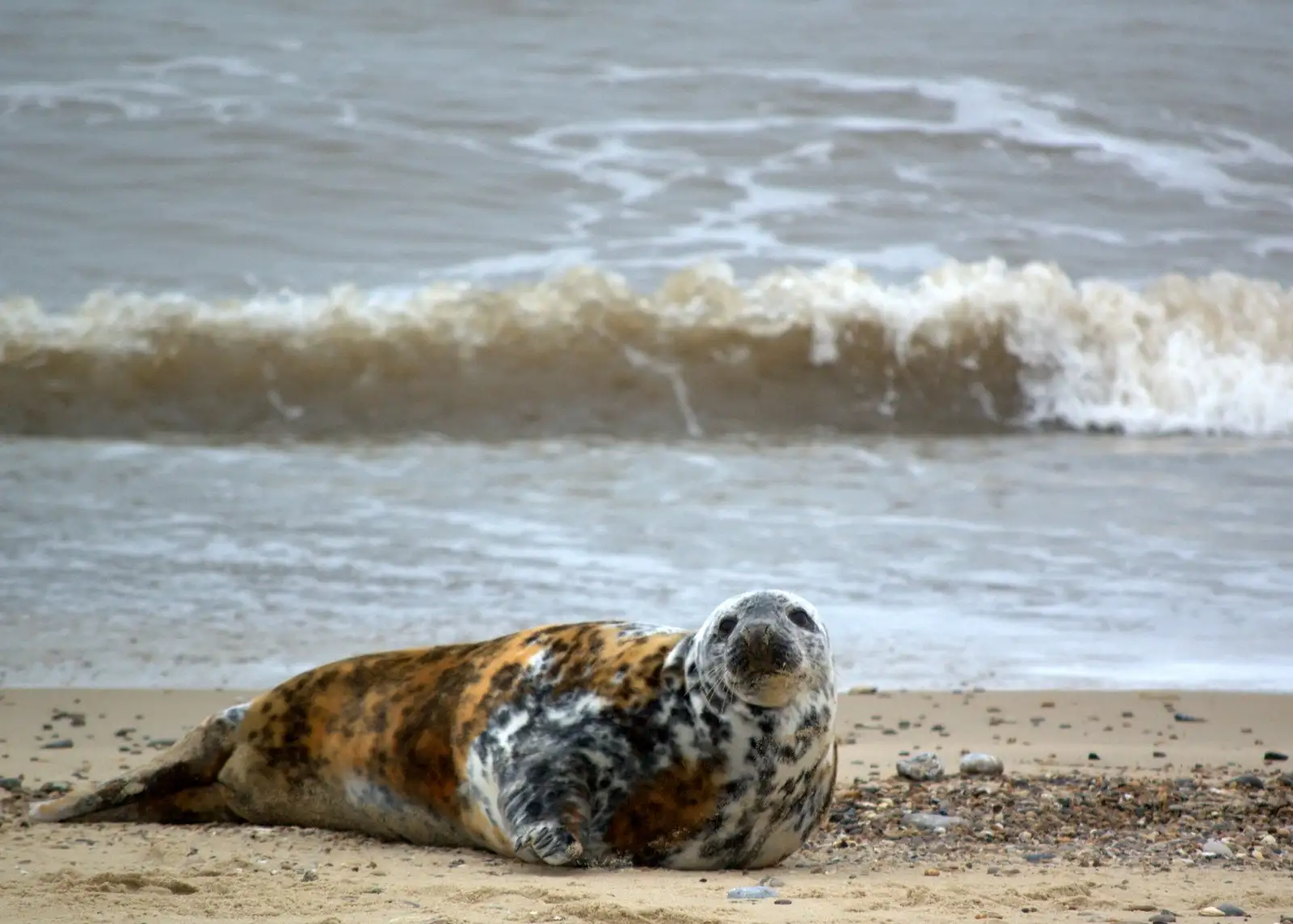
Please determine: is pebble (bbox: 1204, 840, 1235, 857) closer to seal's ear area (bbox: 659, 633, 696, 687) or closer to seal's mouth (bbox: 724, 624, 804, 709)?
seal's mouth (bbox: 724, 624, 804, 709)

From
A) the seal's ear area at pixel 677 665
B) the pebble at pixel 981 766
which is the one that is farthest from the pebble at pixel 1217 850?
the seal's ear area at pixel 677 665

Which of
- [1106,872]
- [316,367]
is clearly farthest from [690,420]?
[1106,872]

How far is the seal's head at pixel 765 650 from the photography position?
3205 millimetres

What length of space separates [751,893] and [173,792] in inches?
62.1

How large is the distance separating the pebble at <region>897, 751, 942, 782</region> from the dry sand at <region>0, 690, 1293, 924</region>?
39mm

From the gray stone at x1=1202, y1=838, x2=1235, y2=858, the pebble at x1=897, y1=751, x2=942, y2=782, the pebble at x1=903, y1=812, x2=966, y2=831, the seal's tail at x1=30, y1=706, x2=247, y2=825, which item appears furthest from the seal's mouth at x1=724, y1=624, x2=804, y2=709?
the seal's tail at x1=30, y1=706, x2=247, y2=825

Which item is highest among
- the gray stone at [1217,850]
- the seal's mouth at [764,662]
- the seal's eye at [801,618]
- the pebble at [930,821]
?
the seal's eye at [801,618]

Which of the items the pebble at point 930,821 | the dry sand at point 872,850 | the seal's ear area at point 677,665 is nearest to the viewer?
the dry sand at point 872,850

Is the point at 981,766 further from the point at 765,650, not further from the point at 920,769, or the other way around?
the point at 765,650

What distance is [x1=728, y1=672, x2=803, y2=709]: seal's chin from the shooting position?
322 centimetres

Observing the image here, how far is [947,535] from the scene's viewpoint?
800cm

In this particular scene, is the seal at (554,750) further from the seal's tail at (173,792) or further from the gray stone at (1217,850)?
the gray stone at (1217,850)

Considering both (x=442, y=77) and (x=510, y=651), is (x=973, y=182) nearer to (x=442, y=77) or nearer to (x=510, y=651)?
(x=442, y=77)

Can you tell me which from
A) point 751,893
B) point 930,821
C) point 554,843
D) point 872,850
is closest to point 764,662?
point 751,893
